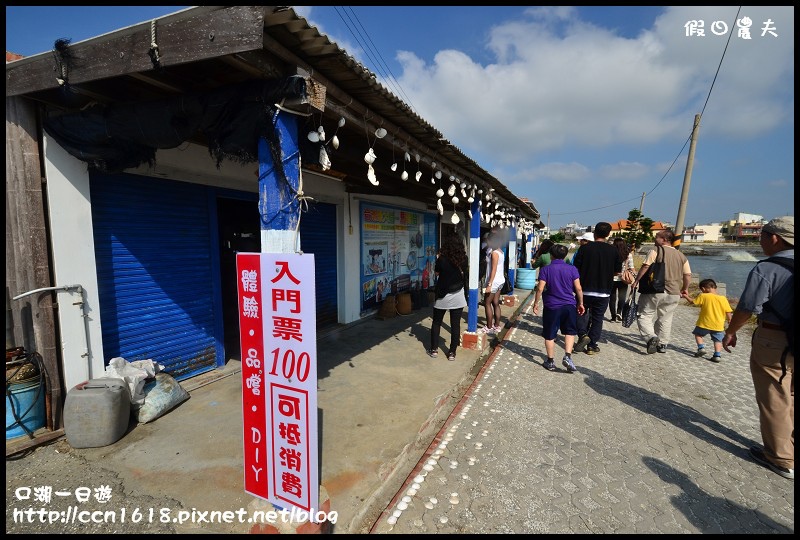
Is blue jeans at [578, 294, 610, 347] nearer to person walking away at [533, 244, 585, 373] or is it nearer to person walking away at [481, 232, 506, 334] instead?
person walking away at [533, 244, 585, 373]

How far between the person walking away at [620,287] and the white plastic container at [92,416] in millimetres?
8439

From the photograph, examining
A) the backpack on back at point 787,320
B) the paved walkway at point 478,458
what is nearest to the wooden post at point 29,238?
the paved walkway at point 478,458

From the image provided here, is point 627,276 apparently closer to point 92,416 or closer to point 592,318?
point 592,318

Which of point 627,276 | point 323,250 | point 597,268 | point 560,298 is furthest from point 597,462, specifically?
point 627,276

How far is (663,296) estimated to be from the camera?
558 centimetres

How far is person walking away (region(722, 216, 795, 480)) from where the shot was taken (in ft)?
8.59

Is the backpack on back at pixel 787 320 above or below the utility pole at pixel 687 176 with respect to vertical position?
below

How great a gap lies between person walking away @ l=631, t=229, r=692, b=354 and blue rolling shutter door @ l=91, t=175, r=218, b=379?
673 cm

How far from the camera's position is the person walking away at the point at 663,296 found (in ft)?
17.9

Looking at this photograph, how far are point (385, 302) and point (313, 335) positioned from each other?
5894mm

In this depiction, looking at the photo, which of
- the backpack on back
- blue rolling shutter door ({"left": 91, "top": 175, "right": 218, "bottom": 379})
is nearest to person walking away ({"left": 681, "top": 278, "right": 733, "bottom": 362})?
the backpack on back

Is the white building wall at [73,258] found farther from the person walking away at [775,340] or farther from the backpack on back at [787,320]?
the backpack on back at [787,320]

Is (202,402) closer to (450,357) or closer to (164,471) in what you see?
(164,471)

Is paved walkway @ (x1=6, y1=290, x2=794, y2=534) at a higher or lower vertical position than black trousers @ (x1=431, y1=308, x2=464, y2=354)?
lower
